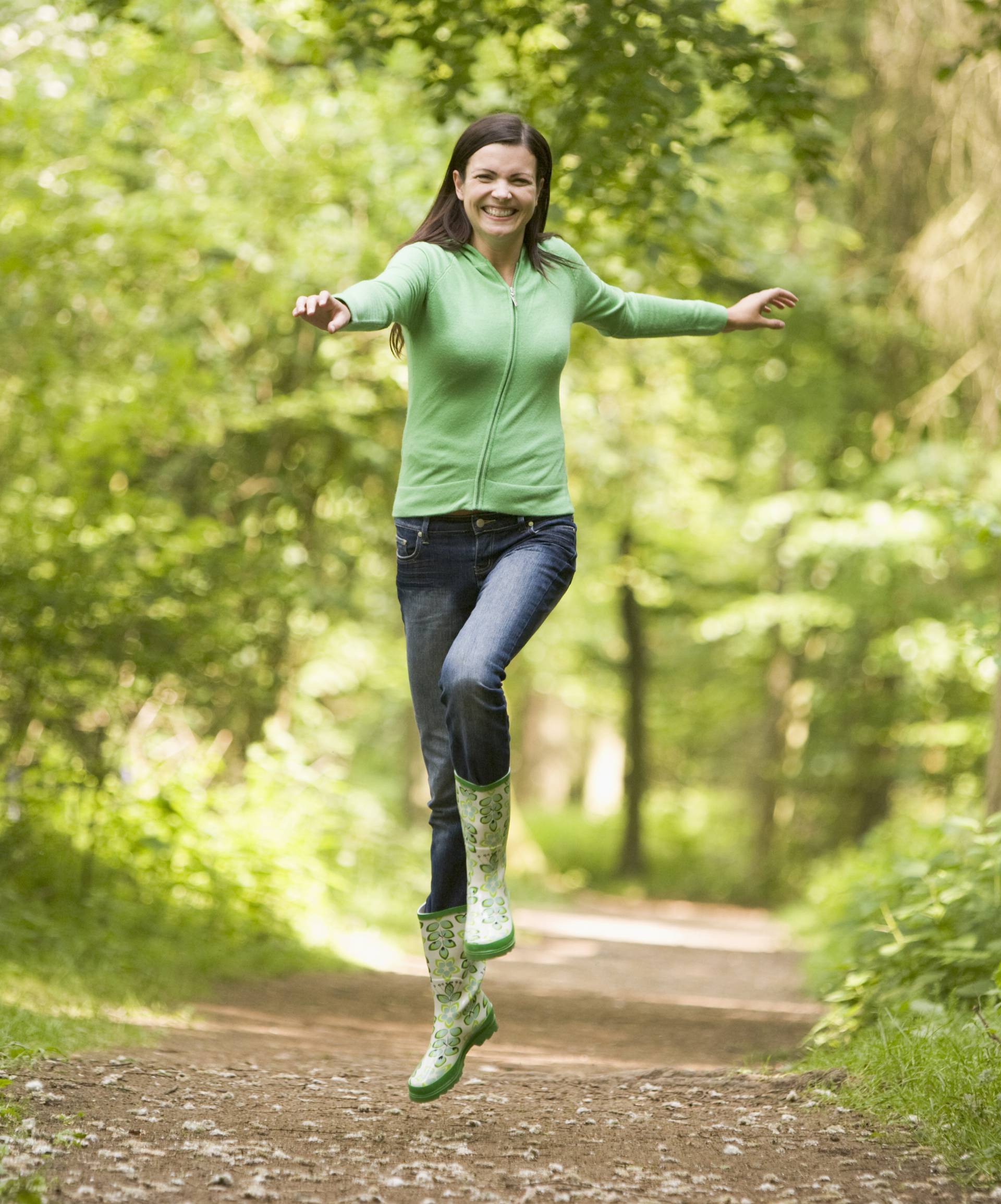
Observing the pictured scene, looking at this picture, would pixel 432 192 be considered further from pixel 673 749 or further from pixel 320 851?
pixel 673 749

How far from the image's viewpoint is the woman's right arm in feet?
9.85

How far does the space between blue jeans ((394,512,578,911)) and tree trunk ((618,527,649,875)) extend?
17.6 meters

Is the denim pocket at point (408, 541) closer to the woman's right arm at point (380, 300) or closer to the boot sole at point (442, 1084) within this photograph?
the woman's right arm at point (380, 300)

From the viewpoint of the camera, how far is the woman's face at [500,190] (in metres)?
3.65

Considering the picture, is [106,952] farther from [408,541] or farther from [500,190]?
[500,190]

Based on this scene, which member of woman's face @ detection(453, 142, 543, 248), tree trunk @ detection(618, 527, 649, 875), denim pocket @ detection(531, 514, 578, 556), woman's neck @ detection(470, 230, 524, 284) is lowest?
denim pocket @ detection(531, 514, 578, 556)

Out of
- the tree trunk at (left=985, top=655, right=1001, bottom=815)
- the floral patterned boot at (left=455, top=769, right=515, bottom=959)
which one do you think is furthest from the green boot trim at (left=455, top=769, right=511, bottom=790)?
the tree trunk at (left=985, top=655, right=1001, bottom=815)

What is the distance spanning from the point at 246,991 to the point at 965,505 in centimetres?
456

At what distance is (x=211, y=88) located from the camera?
35.0 ft

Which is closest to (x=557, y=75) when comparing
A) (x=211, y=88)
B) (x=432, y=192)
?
(x=432, y=192)

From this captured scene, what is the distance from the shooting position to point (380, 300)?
3.25 m

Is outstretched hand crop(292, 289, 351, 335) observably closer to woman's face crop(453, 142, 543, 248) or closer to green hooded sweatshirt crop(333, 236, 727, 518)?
green hooded sweatshirt crop(333, 236, 727, 518)

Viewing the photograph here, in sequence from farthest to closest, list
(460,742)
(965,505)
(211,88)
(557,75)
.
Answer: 1. (211,88)
2. (557,75)
3. (965,505)
4. (460,742)

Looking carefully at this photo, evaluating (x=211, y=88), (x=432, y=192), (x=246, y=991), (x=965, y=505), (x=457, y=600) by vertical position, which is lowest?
(x=246, y=991)
